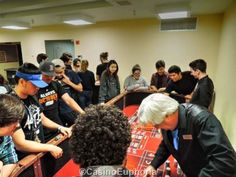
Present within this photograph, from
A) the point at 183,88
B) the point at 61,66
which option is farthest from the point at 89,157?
the point at 183,88

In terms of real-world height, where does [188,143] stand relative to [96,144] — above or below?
below

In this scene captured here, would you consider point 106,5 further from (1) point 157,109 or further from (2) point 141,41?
(1) point 157,109

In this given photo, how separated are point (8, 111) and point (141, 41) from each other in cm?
442

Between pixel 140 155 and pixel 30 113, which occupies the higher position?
pixel 30 113

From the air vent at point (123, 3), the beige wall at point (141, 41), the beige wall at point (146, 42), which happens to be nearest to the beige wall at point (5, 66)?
the beige wall at point (146, 42)

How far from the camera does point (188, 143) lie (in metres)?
1.10

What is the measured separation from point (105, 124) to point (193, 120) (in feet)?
2.05

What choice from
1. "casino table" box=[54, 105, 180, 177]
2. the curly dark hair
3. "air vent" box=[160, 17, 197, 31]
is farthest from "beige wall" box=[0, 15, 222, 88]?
the curly dark hair

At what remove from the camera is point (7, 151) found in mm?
1185

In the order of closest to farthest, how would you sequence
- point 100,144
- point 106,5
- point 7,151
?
point 100,144
point 7,151
point 106,5

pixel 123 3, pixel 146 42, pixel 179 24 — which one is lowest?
pixel 146 42

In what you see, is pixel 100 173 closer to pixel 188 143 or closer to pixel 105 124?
pixel 105 124

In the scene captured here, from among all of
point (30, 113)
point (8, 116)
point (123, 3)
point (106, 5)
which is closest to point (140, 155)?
point (30, 113)

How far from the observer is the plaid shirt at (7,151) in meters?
1.16
